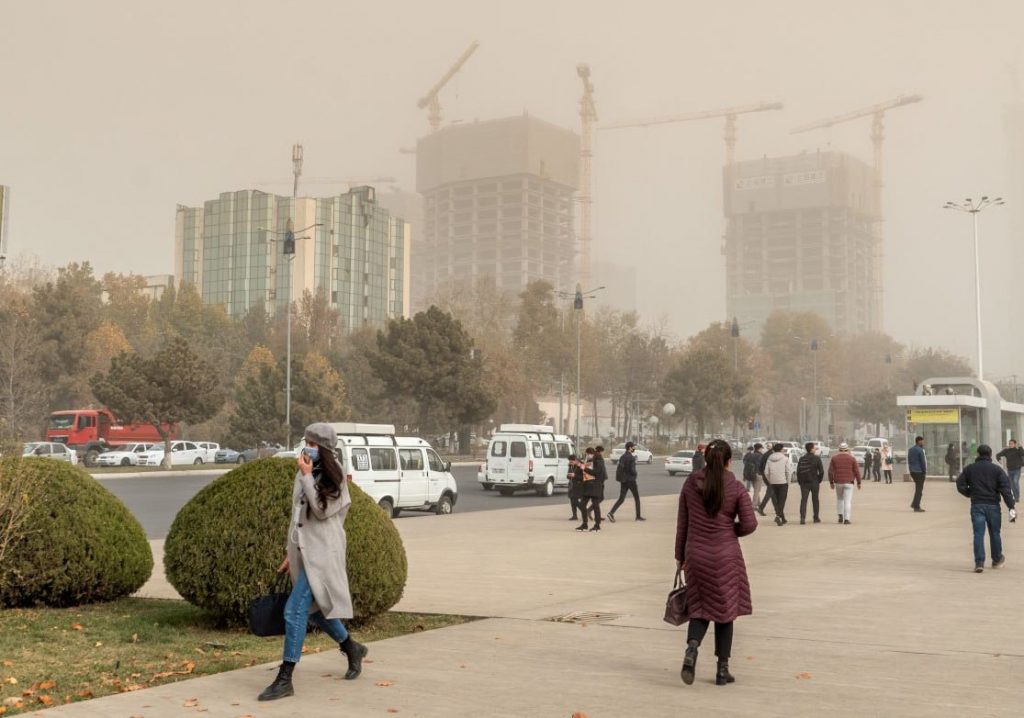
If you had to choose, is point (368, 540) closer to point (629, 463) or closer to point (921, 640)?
point (921, 640)

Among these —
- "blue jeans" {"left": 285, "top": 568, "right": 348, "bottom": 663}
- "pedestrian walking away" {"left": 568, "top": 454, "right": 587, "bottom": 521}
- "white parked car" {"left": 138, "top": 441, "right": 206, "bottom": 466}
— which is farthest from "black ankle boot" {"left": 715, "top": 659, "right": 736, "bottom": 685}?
"white parked car" {"left": 138, "top": 441, "right": 206, "bottom": 466}

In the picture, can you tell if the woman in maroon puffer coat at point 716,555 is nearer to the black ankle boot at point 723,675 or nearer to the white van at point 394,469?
the black ankle boot at point 723,675

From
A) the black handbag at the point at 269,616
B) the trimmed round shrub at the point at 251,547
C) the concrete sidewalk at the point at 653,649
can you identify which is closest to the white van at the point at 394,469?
the concrete sidewalk at the point at 653,649

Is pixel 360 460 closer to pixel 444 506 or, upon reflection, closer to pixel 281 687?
pixel 444 506

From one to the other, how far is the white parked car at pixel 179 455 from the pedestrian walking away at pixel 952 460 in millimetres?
36230

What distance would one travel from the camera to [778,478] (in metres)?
23.0

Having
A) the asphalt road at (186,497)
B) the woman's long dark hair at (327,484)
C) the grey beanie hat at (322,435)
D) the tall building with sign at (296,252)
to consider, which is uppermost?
the tall building with sign at (296,252)

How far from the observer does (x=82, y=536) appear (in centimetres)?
1052

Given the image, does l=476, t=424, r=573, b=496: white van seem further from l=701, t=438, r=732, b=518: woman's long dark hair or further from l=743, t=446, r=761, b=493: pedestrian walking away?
l=701, t=438, r=732, b=518: woman's long dark hair

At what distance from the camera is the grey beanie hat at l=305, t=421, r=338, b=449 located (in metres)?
7.29

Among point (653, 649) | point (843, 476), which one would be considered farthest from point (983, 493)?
point (843, 476)

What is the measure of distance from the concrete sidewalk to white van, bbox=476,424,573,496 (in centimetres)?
1829

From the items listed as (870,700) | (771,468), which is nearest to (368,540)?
(870,700)

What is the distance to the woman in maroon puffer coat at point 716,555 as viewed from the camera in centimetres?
757
